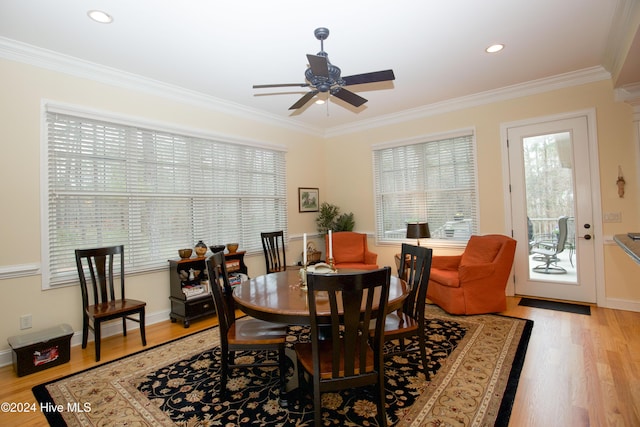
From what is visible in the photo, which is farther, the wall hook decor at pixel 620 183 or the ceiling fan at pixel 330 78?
the wall hook decor at pixel 620 183

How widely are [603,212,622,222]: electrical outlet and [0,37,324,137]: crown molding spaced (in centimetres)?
472

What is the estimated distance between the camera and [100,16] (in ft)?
8.10

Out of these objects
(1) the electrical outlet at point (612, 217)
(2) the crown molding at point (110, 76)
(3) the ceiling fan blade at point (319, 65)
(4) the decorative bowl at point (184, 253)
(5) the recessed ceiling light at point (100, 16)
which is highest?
(5) the recessed ceiling light at point (100, 16)

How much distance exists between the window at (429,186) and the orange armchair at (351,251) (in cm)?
66

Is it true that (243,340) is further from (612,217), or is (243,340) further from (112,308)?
(612,217)

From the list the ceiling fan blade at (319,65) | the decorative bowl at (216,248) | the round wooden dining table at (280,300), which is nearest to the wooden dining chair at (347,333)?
the round wooden dining table at (280,300)

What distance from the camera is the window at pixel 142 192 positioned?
3068mm

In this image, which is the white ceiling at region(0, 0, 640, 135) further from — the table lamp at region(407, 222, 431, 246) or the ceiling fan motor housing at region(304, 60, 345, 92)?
the table lamp at region(407, 222, 431, 246)

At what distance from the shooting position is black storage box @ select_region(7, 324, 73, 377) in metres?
2.54

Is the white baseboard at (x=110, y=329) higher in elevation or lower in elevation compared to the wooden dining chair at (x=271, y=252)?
lower

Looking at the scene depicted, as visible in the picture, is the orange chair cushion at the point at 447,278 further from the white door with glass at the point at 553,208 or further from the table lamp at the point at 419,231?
the white door with glass at the point at 553,208

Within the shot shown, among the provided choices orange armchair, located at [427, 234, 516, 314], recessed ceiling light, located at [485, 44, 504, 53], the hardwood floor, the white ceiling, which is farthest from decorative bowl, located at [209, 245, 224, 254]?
recessed ceiling light, located at [485, 44, 504, 53]

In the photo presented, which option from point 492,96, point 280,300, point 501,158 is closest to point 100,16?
point 280,300

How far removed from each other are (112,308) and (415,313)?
9.04ft
